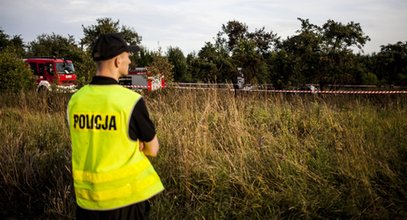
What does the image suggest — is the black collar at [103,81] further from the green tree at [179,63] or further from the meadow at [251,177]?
the green tree at [179,63]

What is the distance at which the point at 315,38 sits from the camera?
13430 millimetres

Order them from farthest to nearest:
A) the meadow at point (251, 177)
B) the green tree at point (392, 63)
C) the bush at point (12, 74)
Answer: the green tree at point (392, 63) → the bush at point (12, 74) → the meadow at point (251, 177)

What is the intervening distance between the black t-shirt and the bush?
1262cm

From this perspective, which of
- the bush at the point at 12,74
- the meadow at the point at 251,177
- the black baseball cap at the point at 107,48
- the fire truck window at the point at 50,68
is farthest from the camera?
the fire truck window at the point at 50,68

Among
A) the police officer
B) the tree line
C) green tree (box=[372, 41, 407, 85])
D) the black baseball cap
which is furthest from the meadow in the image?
green tree (box=[372, 41, 407, 85])

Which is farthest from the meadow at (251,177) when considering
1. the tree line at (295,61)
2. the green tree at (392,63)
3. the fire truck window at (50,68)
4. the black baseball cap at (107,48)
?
the fire truck window at (50,68)

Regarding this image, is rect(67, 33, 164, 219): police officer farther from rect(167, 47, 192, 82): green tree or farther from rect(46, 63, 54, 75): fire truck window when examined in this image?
rect(167, 47, 192, 82): green tree

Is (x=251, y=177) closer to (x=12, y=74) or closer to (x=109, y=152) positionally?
(x=109, y=152)

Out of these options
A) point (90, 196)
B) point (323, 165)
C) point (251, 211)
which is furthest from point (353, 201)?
point (90, 196)

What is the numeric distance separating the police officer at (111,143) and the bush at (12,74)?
41.2ft

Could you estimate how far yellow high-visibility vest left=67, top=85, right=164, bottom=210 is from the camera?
6.50 ft

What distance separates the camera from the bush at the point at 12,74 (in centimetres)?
1302

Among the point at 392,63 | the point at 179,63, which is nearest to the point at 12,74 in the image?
the point at 179,63

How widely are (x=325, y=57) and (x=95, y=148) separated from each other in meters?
12.8
